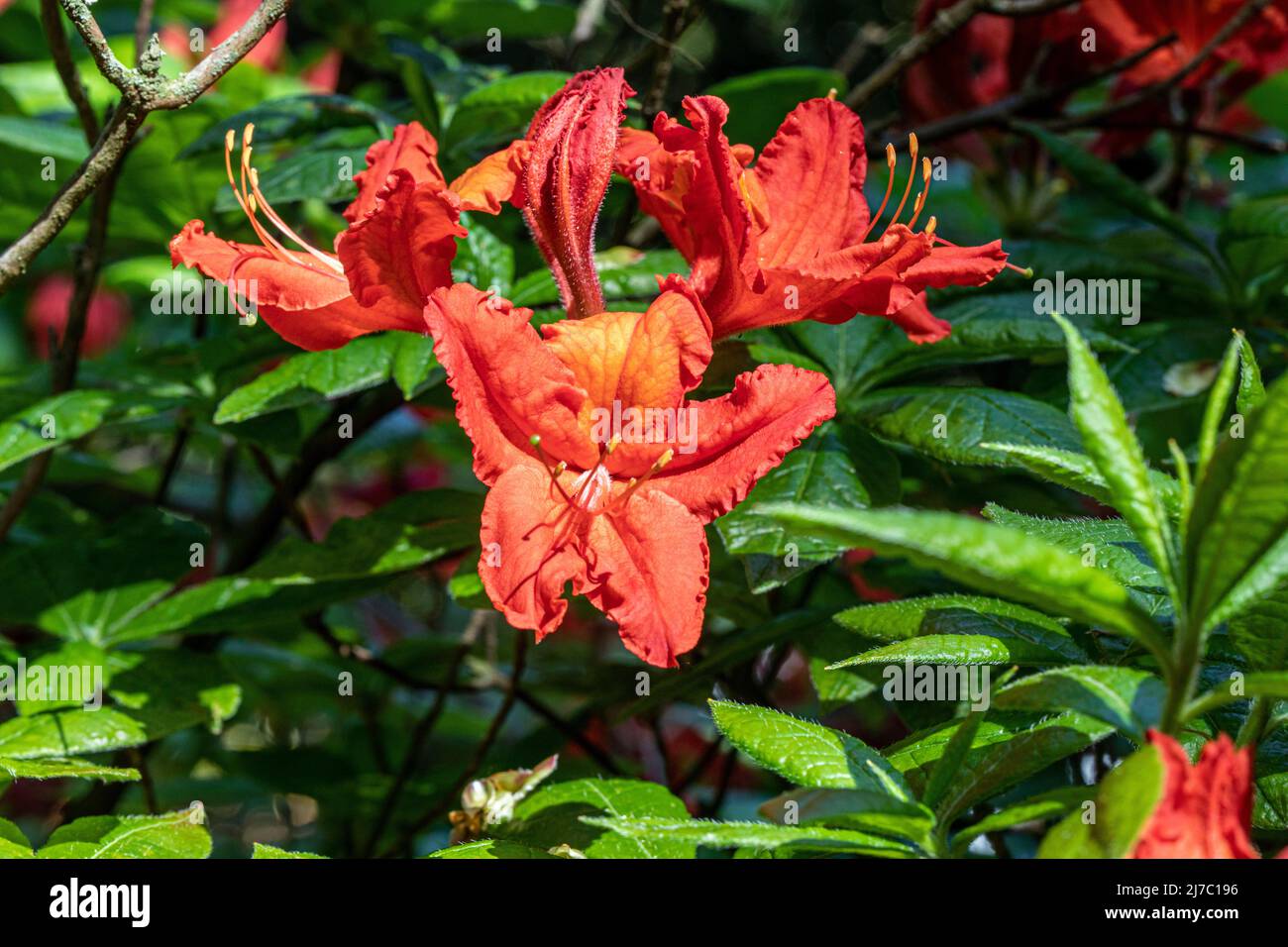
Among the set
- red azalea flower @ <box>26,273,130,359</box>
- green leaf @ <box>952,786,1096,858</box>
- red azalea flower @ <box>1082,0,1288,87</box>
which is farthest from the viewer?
red azalea flower @ <box>26,273,130,359</box>

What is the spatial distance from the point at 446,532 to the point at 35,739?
0.39 m

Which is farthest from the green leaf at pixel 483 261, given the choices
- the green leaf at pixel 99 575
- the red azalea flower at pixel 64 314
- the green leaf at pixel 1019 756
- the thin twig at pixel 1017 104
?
the red azalea flower at pixel 64 314

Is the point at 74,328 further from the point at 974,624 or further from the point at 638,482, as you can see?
the point at 974,624

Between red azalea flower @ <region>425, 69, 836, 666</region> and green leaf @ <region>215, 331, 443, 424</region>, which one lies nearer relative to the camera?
red azalea flower @ <region>425, 69, 836, 666</region>

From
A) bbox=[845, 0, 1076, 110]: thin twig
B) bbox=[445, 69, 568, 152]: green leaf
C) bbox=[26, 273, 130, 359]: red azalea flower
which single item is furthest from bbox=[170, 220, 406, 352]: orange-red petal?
bbox=[26, 273, 130, 359]: red azalea flower

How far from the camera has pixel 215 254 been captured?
1.00m

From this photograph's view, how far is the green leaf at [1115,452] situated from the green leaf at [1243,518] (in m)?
0.02

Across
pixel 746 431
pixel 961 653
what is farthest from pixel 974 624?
pixel 746 431

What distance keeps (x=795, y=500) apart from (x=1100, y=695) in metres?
0.43

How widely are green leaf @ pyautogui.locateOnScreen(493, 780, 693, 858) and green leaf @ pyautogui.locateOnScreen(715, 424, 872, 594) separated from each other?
19 centimetres

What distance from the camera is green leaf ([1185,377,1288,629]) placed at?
2.01ft

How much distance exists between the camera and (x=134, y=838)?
908mm

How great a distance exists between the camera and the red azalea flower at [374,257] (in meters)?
0.90

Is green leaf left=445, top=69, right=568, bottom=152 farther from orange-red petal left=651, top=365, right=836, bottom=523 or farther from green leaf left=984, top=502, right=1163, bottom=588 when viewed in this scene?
green leaf left=984, top=502, right=1163, bottom=588
